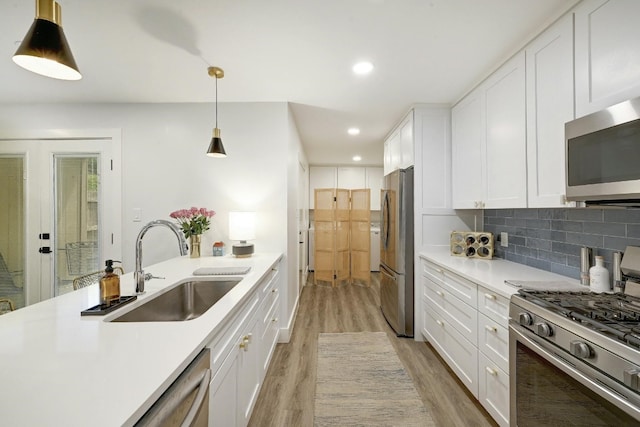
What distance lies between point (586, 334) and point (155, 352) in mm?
1473

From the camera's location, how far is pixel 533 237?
6.77 ft

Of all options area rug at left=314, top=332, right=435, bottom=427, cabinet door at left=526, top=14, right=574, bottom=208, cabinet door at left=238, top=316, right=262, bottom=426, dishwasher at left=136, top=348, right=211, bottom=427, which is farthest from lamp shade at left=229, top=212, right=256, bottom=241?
cabinet door at left=526, top=14, right=574, bottom=208

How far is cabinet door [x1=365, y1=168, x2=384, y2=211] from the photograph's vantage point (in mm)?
5918

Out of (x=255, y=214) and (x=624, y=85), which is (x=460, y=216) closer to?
(x=624, y=85)

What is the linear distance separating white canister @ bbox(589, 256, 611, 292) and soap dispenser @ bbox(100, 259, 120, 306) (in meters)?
2.35

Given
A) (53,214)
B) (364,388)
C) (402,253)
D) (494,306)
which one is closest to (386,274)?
(402,253)

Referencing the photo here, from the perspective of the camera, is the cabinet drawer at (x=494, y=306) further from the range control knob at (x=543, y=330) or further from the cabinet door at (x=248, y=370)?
the cabinet door at (x=248, y=370)

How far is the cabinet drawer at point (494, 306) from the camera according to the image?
149cm

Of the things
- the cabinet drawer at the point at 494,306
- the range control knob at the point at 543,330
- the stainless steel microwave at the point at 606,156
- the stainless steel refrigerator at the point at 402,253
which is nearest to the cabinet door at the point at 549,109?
the stainless steel microwave at the point at 606,156

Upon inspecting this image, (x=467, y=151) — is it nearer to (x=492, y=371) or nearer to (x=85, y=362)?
(x=492, y=371)

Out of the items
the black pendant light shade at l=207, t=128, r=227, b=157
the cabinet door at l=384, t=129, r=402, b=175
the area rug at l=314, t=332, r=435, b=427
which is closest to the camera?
the area rug at l=314, t=332, r=435, b=427

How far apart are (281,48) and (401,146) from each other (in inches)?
73.2

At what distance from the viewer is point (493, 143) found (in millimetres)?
2088

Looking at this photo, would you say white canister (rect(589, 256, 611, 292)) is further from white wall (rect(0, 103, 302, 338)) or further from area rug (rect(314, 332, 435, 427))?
white wall (rect(0, 103, 302, 338))
